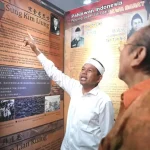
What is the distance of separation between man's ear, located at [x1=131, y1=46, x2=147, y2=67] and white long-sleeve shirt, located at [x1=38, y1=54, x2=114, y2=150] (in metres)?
0.96

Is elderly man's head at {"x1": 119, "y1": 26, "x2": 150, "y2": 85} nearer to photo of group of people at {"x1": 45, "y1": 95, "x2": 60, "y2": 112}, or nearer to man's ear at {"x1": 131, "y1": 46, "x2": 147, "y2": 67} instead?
man's ear at {"x1": 131, "y1": 46, "x2": 147, "y2": 67}

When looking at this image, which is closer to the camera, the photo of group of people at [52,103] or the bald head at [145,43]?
the bald head at [145,43]

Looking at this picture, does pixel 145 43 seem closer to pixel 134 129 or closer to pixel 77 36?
pixel 134 129

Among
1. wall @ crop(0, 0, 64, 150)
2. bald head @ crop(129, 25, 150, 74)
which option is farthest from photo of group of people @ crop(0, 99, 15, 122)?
bald head @ crop(129, 25, 150, 74)

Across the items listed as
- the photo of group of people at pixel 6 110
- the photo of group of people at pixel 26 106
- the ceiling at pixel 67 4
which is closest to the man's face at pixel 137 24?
the ceiling at pixel 67 4

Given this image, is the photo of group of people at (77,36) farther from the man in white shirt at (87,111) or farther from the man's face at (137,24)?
the man's face at (137,24)

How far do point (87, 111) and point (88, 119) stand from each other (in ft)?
0.25

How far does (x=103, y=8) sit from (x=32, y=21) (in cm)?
84

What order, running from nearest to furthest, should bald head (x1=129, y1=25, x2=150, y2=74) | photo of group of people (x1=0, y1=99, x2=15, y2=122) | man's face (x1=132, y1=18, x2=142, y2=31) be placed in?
bald head (x1=129, y1=25, x2=150, y2=74), photo of group of people (x1=0, y1=99, x2=15, y2=122), man's face (x1=132, y1=18, x2=142, y2=31)

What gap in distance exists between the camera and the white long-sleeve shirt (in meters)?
1.68

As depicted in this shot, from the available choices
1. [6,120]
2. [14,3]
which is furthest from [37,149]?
[14,3]

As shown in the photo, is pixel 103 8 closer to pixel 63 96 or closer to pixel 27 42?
pixel 27 42

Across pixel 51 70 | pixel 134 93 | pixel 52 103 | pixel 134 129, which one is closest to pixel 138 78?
pixel 134 93

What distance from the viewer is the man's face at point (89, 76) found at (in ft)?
5.93
